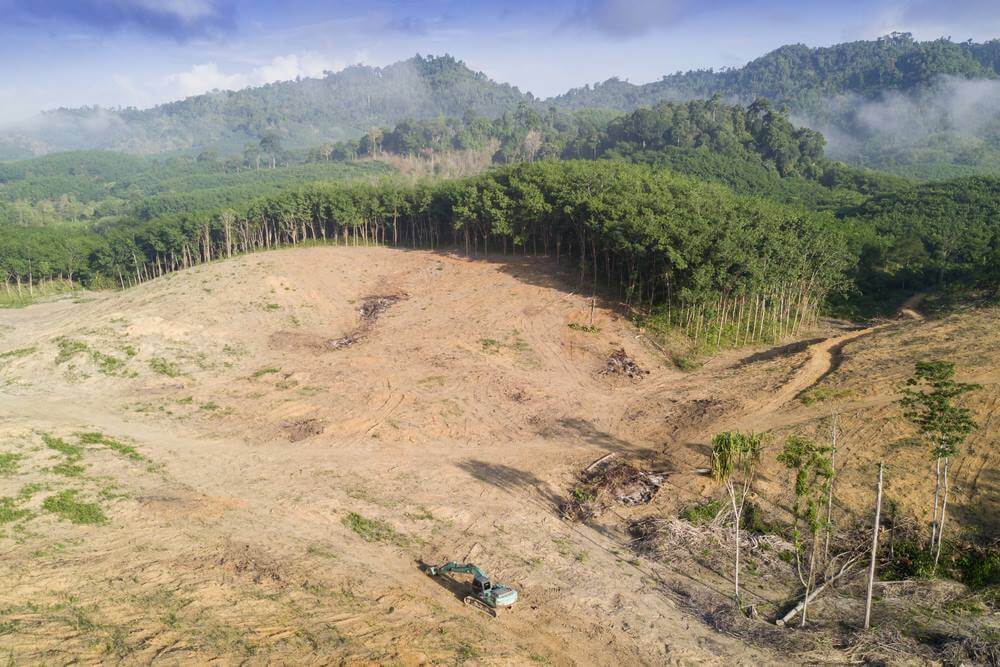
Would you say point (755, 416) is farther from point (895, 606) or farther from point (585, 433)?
point (895, 606)

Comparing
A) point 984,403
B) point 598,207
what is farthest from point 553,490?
point 598,207

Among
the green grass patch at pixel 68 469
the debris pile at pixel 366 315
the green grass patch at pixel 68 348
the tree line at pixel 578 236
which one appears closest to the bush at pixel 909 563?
the tree line at pixel 578 236

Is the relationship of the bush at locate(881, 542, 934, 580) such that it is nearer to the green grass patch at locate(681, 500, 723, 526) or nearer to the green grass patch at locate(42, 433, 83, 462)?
the green grass patch at locate(681, 500, 723, 526)

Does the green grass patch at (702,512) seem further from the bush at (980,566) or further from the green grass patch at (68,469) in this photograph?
the green grass patch at (68,469)

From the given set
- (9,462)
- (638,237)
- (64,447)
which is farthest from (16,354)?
(638,237)

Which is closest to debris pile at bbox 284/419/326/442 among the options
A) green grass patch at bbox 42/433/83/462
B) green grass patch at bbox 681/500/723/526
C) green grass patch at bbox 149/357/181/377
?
green grass patch at bbox 42/433/83/462

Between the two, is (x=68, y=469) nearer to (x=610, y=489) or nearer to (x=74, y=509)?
(x=74, y=509)
